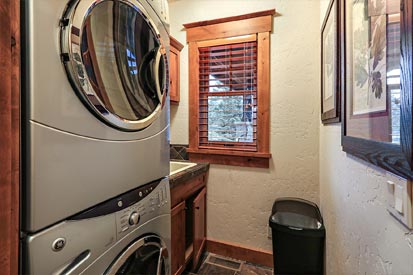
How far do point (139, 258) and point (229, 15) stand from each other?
2143mm

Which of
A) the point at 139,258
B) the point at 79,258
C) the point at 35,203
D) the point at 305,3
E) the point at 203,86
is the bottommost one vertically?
the point at 139,258

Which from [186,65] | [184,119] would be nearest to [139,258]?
[184,119]

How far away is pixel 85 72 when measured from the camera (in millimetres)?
703

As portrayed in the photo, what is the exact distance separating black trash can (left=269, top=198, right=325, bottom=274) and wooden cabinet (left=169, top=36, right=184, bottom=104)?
1.40 m

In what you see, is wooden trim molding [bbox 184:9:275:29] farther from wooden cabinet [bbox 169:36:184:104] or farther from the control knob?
the control knob

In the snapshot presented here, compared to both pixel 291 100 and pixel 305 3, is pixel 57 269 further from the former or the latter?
pixel 305 3

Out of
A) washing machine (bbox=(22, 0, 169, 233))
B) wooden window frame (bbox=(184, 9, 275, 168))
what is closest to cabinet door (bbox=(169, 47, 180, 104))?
wooden window frame (bbox=(184, 9, 275, 168))

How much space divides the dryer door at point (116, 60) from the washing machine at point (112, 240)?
313 millimetres

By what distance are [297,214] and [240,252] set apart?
794 millimetres

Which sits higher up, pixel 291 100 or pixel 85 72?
pixel 291 100

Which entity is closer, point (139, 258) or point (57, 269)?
point (57, 269)

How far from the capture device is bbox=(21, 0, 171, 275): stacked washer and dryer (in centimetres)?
59

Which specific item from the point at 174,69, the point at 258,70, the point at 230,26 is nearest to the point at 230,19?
the point at 230,26

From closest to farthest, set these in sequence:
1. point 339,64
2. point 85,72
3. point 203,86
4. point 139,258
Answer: point 85,72
point 139,258
point 339,64
point 203,86
